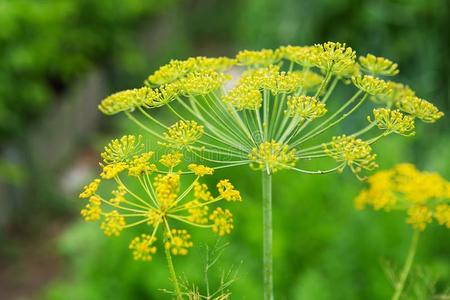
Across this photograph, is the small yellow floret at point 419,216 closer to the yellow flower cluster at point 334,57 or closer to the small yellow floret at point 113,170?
the yellow flower cluster at point 334,57

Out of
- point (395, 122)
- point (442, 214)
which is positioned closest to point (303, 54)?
point (395, 122)

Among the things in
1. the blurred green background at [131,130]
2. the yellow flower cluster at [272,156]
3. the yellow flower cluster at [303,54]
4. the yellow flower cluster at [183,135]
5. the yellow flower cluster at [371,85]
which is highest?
the blurred green background at [131,130]

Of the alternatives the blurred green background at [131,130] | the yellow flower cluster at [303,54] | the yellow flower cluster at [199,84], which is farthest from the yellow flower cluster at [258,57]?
the blurred green background at [131,130]

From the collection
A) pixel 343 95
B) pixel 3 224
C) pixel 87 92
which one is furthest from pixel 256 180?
pixel 87 92

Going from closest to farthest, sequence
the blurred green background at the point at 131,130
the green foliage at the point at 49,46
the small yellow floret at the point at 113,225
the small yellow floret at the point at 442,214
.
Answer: the small yellow floret at the point at 113,225, the small yellow floret at the point at 442,214, the blurred green background at the point at 131,130, the green foliage at the point at 49,46

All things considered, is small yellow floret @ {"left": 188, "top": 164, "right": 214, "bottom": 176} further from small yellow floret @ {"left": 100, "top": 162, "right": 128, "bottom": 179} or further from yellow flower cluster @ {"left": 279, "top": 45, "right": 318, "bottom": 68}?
yellow flower cluster @ {"left": 279, "top": 45, "right": 318, "bottom": 68}

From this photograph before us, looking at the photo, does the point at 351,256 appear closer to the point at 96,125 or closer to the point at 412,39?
the point at 412,39

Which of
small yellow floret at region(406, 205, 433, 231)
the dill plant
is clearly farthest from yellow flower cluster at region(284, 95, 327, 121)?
small yellow floret at region(406, 205, 433, 231)
